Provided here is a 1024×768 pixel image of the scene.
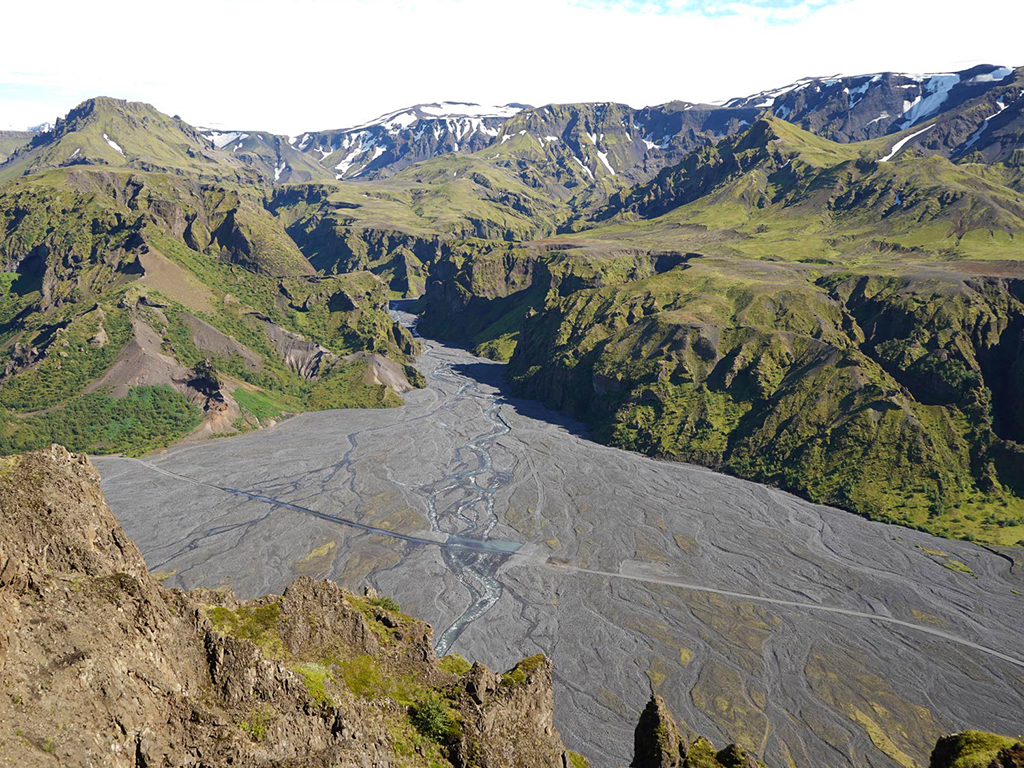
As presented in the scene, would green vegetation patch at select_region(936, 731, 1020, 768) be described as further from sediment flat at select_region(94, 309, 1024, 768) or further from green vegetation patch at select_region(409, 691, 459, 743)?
sediment flat at select_region(94, 309, 1024, 768)

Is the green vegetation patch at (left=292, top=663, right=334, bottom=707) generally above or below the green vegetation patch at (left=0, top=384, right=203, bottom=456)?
above

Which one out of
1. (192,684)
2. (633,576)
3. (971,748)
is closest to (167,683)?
(192,684)

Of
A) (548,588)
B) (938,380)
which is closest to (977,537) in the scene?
(938,380)

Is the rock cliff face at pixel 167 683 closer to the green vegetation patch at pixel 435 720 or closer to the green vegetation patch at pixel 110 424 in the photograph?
the green vegetation patch at pixel 435 720

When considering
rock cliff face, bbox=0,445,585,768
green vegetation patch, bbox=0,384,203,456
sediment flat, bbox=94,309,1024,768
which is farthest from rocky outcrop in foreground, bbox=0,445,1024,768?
green vegetation patch, bbox=0,384,203,456

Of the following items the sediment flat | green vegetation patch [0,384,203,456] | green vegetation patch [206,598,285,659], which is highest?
green vegetation patch [206,598,285,659]

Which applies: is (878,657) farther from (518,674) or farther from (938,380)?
(938,380)
